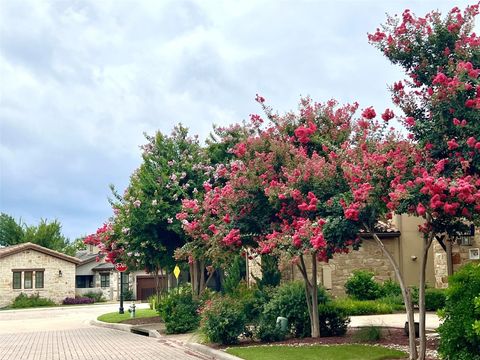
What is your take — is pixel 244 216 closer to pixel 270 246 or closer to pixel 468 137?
pixel 270 246

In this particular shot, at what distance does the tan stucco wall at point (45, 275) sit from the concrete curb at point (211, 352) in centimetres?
3728

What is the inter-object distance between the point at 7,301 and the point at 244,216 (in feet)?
130

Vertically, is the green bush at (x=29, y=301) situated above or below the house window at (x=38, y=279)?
below

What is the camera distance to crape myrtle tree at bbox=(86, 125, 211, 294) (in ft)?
72.3

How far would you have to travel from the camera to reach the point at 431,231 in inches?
428

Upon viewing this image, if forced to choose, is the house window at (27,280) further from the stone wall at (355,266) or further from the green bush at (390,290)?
the green bush at (390,290)

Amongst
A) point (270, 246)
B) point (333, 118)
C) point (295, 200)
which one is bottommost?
point (270, 246)

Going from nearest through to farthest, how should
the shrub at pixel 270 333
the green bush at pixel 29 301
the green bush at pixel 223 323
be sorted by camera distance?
1. the green bush at pixel 223 323
2. the shrub at pixel 270 333
3. the green bush at pixel 29 301

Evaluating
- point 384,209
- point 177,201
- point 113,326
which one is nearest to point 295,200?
point 384,209

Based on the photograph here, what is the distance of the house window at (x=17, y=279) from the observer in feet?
164

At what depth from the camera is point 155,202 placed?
2166 centimetres

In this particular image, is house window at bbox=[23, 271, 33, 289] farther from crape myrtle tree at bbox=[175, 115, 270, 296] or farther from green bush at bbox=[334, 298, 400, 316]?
green bush at bbox=[334, 298, 400, 316]

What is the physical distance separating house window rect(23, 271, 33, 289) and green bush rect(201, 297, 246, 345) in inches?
1529

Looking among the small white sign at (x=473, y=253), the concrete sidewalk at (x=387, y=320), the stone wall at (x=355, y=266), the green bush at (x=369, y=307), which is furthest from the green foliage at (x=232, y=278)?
the small white sign at (x=473, y=253)
